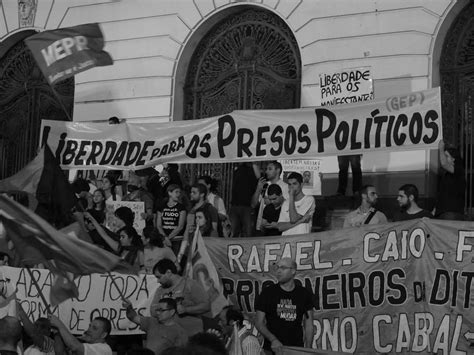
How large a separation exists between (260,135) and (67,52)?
3.44m

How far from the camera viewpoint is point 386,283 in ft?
38.5

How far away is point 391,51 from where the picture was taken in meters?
17.3

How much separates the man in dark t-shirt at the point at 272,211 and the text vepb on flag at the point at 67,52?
2979 millimetres

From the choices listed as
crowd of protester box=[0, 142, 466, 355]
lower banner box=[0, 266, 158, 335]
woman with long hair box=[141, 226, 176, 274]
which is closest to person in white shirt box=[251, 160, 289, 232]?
crowd of protester box=[0, 142, 466, 355]

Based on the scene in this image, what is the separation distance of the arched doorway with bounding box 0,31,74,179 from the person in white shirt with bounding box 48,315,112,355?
11240 millimetres

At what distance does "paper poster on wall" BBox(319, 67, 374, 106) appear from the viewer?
16.1 meters

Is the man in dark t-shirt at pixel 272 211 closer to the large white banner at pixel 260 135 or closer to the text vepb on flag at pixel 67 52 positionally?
the large white banner at pixel 260 135

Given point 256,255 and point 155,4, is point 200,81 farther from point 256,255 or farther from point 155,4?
point 256,255

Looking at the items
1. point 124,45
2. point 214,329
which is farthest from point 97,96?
point 214,329

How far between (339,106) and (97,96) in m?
8.19

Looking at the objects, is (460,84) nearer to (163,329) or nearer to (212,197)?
(212,197)

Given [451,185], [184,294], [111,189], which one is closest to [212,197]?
[111,189]

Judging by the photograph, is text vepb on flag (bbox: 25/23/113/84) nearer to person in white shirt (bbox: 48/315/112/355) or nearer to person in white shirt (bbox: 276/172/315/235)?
person in white shirt (bbox: 276/172/315/235)

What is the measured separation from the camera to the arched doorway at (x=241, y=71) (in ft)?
62.1
